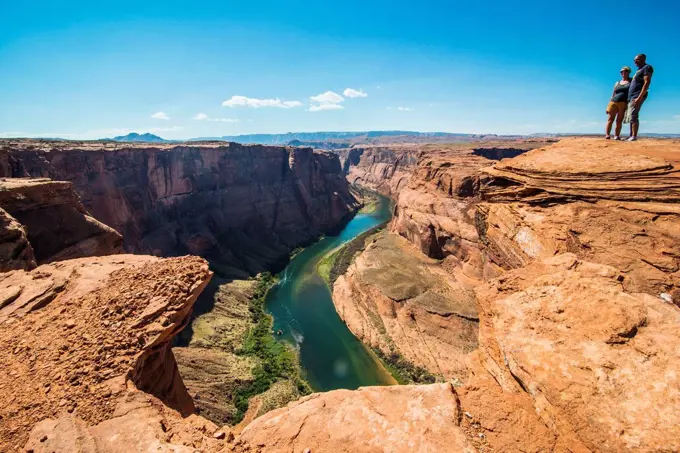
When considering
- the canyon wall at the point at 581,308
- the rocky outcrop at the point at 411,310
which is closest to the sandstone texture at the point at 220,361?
the rocky outcrop at the point at 411,310

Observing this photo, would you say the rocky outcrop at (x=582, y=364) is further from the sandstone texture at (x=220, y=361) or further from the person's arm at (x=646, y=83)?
the sandstone texture at (x=220, y=361)

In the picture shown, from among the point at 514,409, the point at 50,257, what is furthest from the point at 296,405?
the point at 50,257

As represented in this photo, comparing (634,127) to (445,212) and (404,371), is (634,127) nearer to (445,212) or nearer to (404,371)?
(404,371)

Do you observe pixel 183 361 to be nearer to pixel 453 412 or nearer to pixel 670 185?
pixel 453 412

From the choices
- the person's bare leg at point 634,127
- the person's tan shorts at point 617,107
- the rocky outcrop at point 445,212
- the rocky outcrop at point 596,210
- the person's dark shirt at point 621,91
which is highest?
the person's dark shirt at point 621,91

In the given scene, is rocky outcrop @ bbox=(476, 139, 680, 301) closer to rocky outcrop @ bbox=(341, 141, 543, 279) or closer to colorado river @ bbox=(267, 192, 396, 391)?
rocky outcrop @ bbox=(341, 141, 543, 279)
